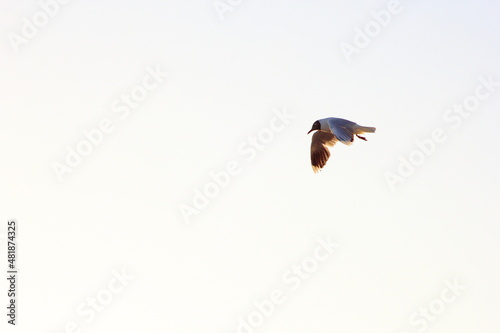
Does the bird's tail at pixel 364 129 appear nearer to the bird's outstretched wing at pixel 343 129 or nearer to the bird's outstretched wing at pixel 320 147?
the bird's outstretched wing at pixel 343 129

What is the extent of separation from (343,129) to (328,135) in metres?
0.94

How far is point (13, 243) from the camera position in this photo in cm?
2091

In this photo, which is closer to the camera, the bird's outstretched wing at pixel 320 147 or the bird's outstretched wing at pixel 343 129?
the bird's outstretched wing at pixel 343 129

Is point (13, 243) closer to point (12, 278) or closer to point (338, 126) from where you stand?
point (12, 278)

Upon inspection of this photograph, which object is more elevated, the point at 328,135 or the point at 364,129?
the point at 328,135

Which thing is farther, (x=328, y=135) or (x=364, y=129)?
(x=328, y=135)

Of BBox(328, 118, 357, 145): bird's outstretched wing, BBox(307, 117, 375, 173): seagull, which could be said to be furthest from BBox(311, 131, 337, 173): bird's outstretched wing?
BBox(328, 118, 357, 145): bird's outstretched wing

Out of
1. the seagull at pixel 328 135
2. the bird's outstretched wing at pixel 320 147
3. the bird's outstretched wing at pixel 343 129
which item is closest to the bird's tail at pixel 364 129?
the seagull at pixel 328 135

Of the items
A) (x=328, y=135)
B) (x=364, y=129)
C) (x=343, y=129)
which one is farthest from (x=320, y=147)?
(x=364, y=129)

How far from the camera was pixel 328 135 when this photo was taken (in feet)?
52.3

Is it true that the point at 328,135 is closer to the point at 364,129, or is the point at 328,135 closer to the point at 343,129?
the point at 343,129

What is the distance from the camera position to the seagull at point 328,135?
14.9 m

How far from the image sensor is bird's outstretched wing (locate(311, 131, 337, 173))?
628 inches

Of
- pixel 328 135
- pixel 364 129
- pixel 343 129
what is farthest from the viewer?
pixel 328 135
